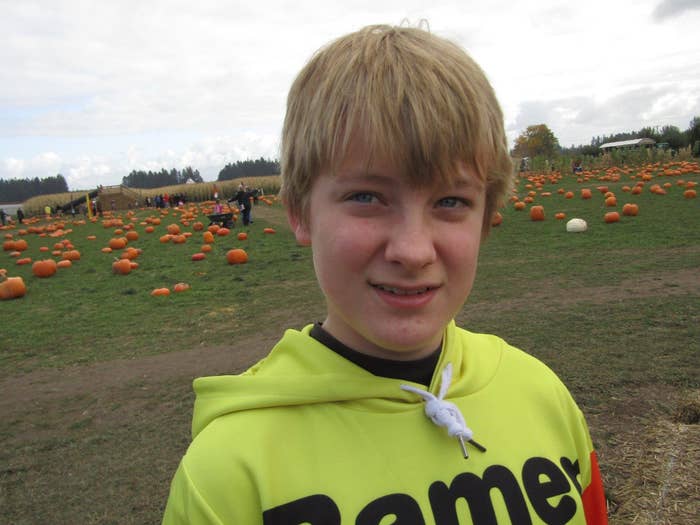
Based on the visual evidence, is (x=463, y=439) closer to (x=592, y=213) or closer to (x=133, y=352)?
(x=133, y=352)

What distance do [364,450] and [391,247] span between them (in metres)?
0.45

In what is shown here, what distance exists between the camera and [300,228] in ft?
4.53

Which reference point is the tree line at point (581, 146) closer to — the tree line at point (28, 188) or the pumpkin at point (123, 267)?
the pumpkin at point (123, 267)

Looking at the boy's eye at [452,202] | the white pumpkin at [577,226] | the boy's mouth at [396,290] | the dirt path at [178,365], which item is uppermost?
the boy's eye at [452,202]

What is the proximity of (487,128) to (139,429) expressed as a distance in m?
3.64

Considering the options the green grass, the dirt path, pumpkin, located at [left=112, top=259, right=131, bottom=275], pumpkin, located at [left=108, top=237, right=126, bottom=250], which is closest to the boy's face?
the dirt path

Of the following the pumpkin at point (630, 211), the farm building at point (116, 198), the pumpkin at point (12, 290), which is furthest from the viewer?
the farm building at point (116, 198)

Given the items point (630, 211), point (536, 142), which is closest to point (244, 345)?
point (630, 211)

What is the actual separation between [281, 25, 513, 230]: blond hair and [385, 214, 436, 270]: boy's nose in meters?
0.10

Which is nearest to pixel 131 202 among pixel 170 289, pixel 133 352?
pixel 170 289

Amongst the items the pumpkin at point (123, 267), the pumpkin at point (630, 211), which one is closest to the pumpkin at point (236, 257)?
the pumpkin at point (123, 267)

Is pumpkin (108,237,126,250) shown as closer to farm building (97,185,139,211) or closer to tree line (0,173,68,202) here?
farm building (97,185,139,211)

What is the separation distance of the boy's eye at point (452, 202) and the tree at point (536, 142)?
83.5 meters

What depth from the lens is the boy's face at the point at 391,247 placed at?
1131mm
